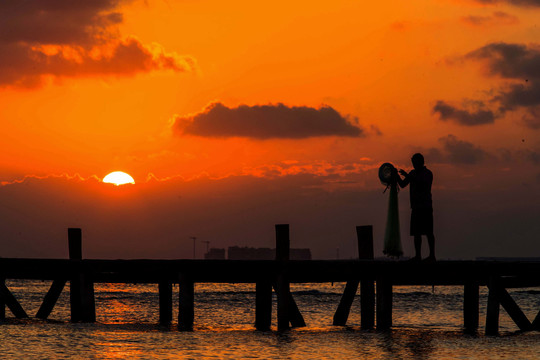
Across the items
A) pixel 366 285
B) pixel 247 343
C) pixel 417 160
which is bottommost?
pixel 247 343

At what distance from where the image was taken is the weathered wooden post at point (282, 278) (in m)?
16.8

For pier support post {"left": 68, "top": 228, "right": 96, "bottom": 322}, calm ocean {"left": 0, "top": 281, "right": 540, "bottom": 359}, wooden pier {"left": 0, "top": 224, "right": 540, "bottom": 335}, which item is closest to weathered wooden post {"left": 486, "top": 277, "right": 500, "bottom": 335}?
wooden pier {"left": 0, "top": 224, "right": 540, "bottom": 335}

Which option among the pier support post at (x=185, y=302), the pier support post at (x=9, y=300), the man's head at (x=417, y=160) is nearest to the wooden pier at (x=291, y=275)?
the pier support post at (x=185, y=302)

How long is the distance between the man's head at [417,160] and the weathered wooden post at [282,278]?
3.45 m

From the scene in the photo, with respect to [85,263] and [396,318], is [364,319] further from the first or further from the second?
[396,318]

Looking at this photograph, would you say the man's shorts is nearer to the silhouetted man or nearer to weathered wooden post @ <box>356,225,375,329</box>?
Result: the silhouetted man

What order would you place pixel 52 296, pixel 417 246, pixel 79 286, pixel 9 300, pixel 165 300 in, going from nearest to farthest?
pixel 417 246 < pixel 79 286 < pixel 52 296 < pixel 165 300 < pixel 9 300

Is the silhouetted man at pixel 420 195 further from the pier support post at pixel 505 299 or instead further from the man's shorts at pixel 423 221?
the pier support post at pixel 505 299

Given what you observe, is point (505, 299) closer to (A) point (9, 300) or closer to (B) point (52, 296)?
(B) point (52, 296)

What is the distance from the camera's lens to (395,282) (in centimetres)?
1733

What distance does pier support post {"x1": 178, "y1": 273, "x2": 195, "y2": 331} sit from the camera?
56.5 ft

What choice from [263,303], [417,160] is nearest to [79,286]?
[263,303]

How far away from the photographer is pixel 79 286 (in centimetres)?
1855

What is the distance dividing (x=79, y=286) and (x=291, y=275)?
537 cm
